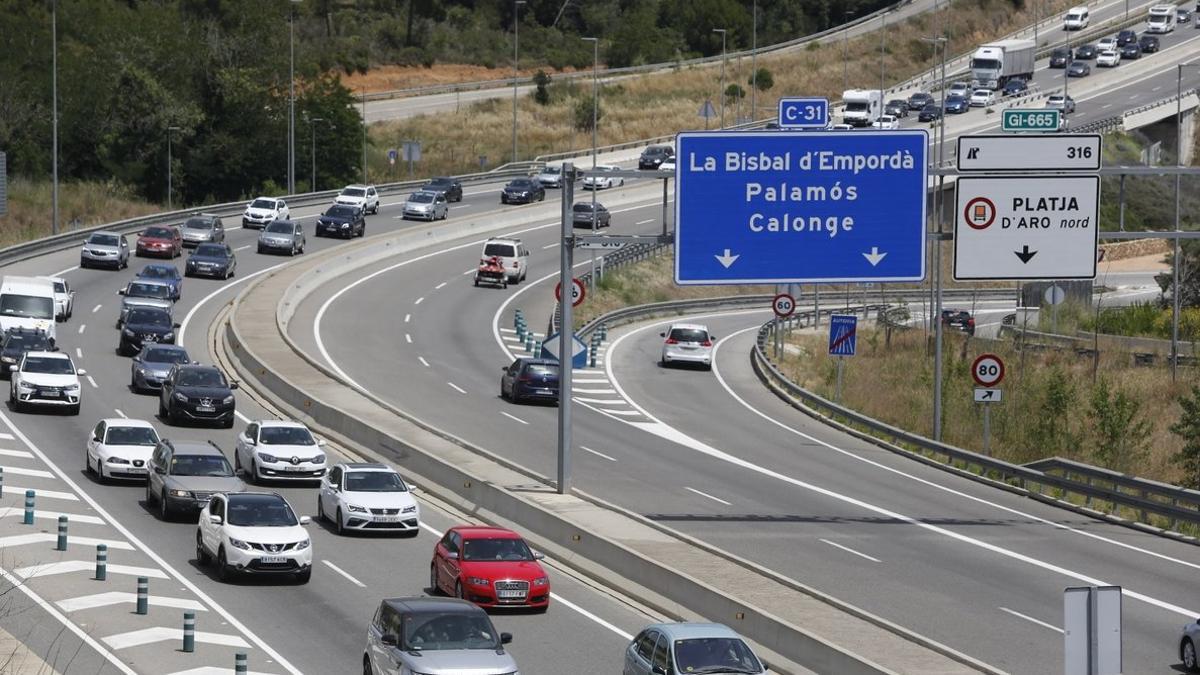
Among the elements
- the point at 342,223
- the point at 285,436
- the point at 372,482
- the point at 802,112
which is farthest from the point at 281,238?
the point at 372,482

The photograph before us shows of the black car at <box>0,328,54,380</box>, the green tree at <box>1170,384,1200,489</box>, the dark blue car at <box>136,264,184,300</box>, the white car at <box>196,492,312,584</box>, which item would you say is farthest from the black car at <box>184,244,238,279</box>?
the white car at <box>196,492,312,584</box>

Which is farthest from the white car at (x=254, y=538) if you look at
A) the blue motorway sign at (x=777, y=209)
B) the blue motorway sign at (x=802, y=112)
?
the blue motorway sign at (x=802, y=112)

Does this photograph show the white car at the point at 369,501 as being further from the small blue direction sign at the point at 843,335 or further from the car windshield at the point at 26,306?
the car windshield at the point at 26,306

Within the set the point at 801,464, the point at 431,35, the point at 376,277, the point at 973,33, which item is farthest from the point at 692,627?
the point at 973,33

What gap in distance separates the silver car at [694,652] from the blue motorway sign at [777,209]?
1352cm

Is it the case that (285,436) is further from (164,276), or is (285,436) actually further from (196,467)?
(164,276)

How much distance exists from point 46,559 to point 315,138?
86003 mm

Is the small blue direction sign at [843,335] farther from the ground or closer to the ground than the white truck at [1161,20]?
closer to the ground

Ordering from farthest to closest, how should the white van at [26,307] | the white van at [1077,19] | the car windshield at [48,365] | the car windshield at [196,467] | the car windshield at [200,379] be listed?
the white van at [1077,19] < the white van at [26,307] < the car windshield at [48,365] < the car windshield at [200,379] < the car windshield at [196,467]

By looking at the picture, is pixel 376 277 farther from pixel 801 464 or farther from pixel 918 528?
pixel 918 528

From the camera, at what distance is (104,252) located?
68562 mm

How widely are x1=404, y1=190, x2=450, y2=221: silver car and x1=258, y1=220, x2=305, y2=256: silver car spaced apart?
12775 millimetres

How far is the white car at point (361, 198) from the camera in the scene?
89.5 m

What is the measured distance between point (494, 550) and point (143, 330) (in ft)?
91.8
